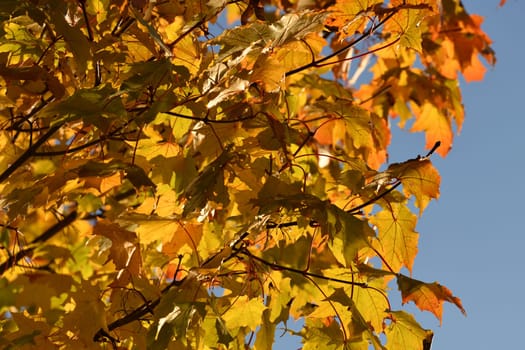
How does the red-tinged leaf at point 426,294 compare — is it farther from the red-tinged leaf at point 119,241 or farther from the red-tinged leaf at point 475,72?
the red-tinged leaf at point 475,72

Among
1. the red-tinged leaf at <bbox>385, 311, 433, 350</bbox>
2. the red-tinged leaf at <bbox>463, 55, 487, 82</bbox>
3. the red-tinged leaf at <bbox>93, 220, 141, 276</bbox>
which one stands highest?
the red-tinged leaf at <bbox>463, 55, 487, 82</bbox>

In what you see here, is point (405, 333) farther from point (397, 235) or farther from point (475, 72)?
point (475, 72)

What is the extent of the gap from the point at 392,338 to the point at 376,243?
0.91ft

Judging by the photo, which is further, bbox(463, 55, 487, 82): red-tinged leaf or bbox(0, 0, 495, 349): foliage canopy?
bbox(463, 55, 487, 82): red-tinged leaf

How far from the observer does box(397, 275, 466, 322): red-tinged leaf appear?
1.59m

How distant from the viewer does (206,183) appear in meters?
1.45

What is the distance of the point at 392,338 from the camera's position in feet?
5.73

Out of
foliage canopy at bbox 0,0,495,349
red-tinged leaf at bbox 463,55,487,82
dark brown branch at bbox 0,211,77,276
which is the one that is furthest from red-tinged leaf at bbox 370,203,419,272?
red-tinged leaf at bbox 463,55,487,82

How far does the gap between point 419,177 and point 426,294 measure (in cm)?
29

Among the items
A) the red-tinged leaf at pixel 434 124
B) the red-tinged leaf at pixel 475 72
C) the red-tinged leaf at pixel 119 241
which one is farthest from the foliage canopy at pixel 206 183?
the red-tinged leaf at pixel 475 72

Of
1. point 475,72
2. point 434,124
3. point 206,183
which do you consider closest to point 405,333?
point 206,183

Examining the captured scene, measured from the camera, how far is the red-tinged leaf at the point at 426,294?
1.59 m

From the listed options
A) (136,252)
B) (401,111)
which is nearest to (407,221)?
(136,252)

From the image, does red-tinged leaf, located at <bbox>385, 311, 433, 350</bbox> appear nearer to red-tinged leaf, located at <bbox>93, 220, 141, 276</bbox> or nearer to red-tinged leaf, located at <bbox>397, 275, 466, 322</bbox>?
red-tinged leaf, located at <bbox>397, 275, 466, 322</bbox>
